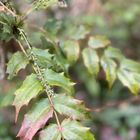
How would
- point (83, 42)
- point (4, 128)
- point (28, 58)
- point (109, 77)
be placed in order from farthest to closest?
1. point (83, 42)
2. point (4, 128)
3. point (109, 77)
4. point (28, 58)

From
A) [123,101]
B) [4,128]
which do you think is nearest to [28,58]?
[4,128]

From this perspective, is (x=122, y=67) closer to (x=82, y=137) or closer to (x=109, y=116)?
(x=82, y=137)

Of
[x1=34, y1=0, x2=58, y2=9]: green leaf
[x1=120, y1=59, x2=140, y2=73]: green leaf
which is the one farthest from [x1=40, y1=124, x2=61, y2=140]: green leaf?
[x1=120, y1=59, x2=140, y2=73]: green leaf

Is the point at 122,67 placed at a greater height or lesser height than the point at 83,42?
greater

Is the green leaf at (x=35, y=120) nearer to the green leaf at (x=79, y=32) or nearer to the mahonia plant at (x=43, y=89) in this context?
the mahonia plant at (x=43, y=89)

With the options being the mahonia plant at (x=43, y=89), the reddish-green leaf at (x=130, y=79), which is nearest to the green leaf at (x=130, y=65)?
the reddish-green leaf at (x=130, y=79)

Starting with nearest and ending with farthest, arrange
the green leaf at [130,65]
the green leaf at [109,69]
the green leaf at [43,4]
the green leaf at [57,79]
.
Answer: the green leaf at [57,79], the green leaf at [43,4], the green leaf at [109,69], the green leaf at [130,65]

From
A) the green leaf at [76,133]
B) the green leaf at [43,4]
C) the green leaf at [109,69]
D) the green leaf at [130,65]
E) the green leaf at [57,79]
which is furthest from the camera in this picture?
the green leaf at [130,65]
